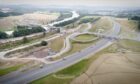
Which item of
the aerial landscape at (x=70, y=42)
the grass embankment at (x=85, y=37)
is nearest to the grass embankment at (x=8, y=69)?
the aerial landscape at (x=70, y=42)

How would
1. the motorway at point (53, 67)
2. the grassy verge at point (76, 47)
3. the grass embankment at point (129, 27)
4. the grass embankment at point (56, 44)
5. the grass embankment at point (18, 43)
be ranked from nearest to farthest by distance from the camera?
the motorway at point (53, 67), the grassy verge at point (76, 47), the grass embankment at point (56, 44), the grass embankment at point (18, 43), the grass embankment at point (129, 27)

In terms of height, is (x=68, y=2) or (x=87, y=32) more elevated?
(x=68, y=2)

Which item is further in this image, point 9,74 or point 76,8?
point 76,8

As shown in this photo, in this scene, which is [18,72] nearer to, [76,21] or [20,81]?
[20,81]

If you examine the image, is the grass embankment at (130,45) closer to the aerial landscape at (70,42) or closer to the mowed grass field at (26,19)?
the aerial landscape at (70,42)

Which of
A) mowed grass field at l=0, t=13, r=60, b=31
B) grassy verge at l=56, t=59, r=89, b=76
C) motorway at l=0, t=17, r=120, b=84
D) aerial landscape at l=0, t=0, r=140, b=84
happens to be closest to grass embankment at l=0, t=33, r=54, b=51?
aerial landscape at l=0, t=0, r=140, b=84

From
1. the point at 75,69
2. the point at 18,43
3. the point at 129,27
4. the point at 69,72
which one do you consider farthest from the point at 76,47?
the point at 129,27

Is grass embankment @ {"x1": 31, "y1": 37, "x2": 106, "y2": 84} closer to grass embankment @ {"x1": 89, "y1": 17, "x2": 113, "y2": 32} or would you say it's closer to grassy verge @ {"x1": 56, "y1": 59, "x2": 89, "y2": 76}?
grassy verge @ {"x1": 56, "y1": 59, "x2": 89, "y2": 76}

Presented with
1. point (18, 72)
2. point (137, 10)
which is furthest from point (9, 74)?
point (137, 10)
